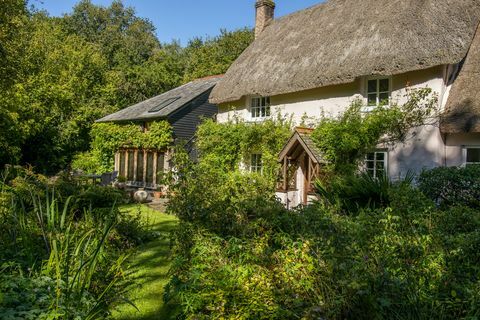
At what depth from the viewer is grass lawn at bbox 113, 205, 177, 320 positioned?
505 centimetres

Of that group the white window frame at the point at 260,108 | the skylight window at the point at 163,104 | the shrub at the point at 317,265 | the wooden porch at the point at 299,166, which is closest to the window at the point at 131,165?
the skylight window at the point at 163,104

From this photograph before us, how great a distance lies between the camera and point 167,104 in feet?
70.0

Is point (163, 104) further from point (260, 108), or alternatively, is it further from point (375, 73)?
point (375, 73)

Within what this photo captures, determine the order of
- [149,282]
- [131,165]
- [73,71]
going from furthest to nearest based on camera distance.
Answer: [73,71]
[131,165]
[149,282]

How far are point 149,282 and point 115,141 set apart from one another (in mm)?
17610

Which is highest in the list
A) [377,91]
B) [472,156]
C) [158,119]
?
[377,91]

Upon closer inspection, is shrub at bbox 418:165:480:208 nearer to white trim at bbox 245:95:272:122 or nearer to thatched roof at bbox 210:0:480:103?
thatched roof at bbox 210:0:480:103

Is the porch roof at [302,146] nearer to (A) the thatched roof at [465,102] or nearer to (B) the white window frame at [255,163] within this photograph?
(B) the white window frame at [255,163]

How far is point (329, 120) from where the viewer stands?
43.1 feet

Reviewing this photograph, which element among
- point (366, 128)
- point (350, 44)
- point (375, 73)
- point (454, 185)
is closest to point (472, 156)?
point (454, 185)

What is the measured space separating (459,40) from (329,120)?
455 centimetres

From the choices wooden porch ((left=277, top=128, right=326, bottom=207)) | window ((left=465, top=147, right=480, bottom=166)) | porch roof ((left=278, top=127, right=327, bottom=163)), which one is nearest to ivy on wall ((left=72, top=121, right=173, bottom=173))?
wooden porch ((left=277, top=128, right=326, bottom=207))

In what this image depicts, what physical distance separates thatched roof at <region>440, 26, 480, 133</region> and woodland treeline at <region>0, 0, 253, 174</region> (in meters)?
14.8

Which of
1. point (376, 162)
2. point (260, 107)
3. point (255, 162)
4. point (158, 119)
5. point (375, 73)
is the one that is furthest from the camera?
point (158, 119)
